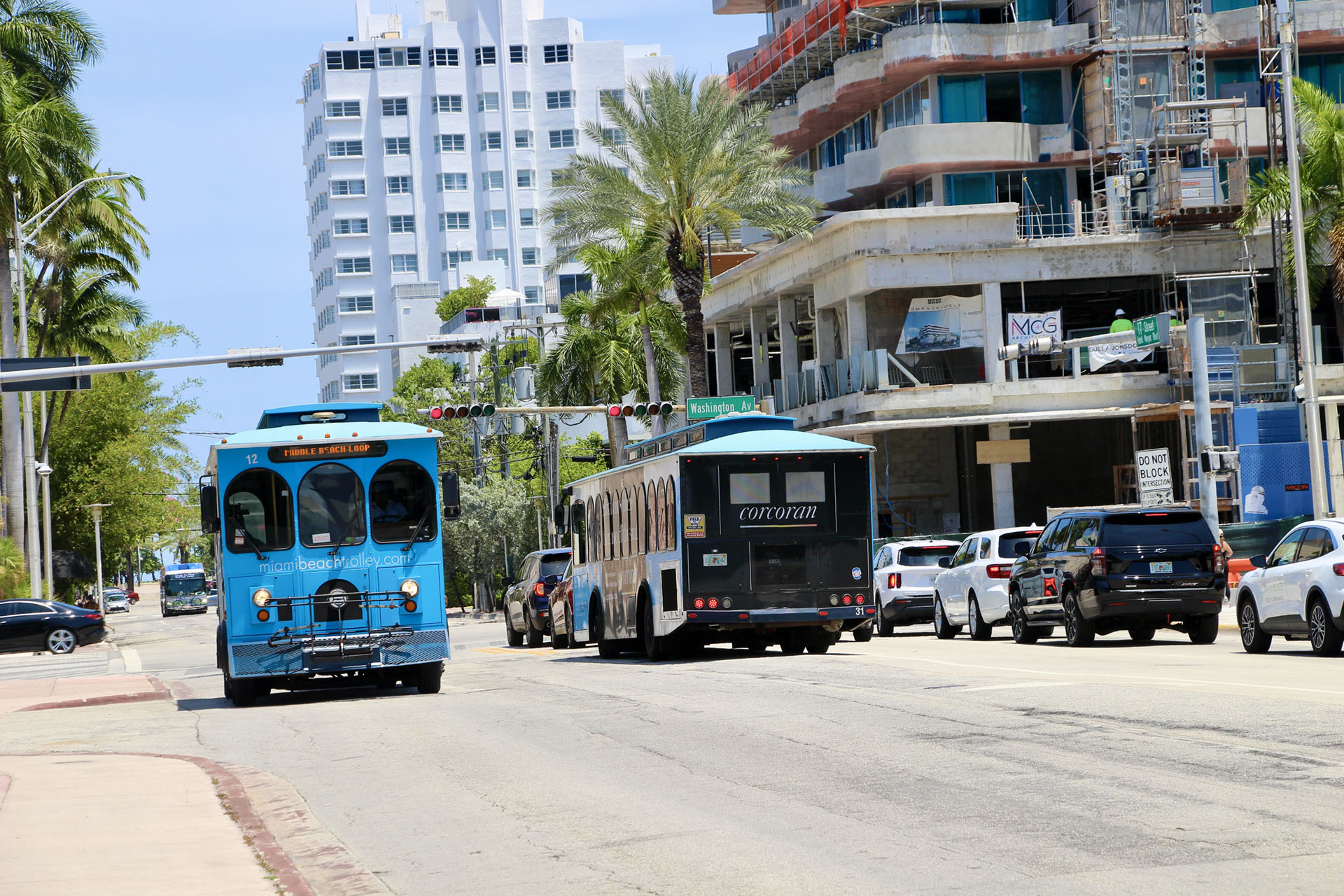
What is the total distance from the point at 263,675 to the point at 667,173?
27571mm

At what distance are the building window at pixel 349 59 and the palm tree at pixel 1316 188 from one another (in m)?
106

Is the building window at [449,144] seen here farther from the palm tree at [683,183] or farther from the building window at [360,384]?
the palm tree at [683,183]

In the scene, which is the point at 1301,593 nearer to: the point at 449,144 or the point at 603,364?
the point at 603,364

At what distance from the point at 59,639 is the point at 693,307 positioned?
62.9ft

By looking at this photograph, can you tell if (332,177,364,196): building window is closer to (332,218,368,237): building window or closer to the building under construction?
(332,218,368,237): building window

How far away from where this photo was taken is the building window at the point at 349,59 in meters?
139

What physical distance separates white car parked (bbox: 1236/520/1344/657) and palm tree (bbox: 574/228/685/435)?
102 feet

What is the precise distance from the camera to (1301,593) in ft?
66.2

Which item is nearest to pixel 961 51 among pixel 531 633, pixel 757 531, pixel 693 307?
pixel 693 307

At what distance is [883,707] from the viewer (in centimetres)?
1576

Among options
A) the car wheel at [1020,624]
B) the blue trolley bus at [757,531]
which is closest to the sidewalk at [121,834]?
the blue trolley bus at [757,531]

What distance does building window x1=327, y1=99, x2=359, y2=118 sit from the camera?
140m

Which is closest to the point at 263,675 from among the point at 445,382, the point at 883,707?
the point at 883,707

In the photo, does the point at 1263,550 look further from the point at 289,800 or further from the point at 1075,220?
the point at 289,800
